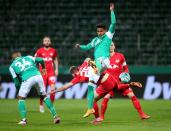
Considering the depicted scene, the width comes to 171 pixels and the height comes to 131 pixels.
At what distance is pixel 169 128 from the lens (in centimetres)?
1332

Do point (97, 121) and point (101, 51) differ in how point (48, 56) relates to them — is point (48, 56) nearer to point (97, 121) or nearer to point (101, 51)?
point (101, 51)

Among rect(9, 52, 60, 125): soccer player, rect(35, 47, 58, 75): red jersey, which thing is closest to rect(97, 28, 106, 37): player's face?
rect(9, 52, 60, 125): soccer player

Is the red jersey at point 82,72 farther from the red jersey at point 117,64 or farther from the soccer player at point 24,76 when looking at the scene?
the soccer player at point 24,76

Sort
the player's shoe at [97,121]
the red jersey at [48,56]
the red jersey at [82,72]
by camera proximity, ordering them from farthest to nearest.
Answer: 1. the red jersey at [48,56]
2. the red jersey at [82,72]
3. the player's shoe at [97,121]

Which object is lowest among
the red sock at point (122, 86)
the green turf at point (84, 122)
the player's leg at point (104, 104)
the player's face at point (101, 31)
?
the green turf at point (84, 122)

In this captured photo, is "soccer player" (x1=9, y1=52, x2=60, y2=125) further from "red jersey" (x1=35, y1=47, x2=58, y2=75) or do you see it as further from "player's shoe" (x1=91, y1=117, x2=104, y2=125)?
"red jersey" (x1=35, y1=47, x2=58, y2=75)

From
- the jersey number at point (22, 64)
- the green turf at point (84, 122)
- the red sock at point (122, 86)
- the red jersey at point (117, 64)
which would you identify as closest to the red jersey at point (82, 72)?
the red jersey at point (117, 64)

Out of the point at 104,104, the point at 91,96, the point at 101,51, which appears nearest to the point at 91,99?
the point at 91,96

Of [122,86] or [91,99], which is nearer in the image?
[91,99]

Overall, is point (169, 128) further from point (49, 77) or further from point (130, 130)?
point (49, 77)

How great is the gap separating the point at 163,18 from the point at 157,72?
4144 millimetres

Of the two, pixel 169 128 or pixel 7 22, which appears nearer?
pixel 169 128

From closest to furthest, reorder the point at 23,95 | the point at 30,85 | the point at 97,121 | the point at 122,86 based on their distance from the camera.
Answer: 1. the point at 97,121
2. the point at 23,95
3. the point at 30,85
4. the point at 122,86

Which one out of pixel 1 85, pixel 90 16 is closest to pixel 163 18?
pixel 90 16
